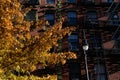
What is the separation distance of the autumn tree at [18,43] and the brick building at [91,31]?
1630cm

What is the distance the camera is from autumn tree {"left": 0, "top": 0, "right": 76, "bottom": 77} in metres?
14.6

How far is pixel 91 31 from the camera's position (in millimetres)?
35219

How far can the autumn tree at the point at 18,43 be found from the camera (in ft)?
48.0

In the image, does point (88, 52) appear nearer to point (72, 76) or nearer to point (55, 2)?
point (72, 76)

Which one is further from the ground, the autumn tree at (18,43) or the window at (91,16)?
the autumn tree at (18,43)

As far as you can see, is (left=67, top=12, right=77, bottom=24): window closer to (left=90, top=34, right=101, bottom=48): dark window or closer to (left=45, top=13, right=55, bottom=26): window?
(left=45, top=13, right=55, bottom=26): window

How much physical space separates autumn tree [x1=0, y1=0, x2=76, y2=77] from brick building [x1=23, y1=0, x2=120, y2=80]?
1630cm

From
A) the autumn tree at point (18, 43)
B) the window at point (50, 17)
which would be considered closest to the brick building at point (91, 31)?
the window at point (50, 17)

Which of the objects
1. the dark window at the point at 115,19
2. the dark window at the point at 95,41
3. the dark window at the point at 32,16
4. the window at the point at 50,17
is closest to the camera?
the dark window at the point at 95,41

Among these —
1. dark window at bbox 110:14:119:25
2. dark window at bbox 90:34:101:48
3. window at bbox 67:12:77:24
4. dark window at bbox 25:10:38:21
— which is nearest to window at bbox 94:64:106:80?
dark window at bbox 90:34:101:48

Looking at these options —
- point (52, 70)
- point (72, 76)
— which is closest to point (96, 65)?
point (72, 76)

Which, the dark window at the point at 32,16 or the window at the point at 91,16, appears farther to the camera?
the window at the point at 91,16

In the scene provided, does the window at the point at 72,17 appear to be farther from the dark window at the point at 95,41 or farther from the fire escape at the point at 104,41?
the dark window at the point at 95,41

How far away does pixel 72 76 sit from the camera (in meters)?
32.2
